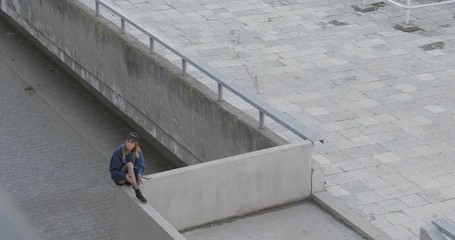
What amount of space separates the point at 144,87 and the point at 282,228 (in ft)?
14.6

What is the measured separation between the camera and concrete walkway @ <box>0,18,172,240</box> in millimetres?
14398

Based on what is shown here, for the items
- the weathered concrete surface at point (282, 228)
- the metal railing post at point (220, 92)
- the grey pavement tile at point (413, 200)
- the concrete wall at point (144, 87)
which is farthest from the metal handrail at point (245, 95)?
the grey pavement tile at point (413, 200)

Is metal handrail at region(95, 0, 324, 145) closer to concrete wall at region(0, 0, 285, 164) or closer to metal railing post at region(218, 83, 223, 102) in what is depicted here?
metal railing post at region(218, 83, 223, 102)

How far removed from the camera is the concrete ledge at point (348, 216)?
1129 cm

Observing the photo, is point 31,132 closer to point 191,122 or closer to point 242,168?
point 191,122

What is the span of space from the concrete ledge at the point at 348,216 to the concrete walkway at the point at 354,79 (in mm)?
116

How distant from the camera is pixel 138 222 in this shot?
11016mm

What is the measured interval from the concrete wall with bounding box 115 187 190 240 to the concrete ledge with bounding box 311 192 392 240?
2087mm

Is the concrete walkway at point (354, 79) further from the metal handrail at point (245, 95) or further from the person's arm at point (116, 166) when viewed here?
the person's arm at point (116, 166)

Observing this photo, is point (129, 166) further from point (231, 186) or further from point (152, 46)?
point (152, 46)

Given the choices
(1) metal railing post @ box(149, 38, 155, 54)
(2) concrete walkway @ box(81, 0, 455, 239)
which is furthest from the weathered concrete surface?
(1) metal railing post @ box(149, 38, 155, 54)

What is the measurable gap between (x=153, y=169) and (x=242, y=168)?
14.2 ft

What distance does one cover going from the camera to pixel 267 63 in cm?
1570

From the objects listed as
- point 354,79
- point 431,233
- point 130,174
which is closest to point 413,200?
point 431,233
